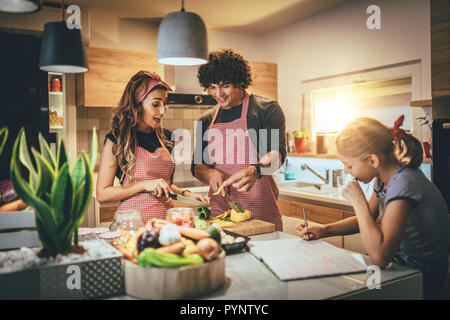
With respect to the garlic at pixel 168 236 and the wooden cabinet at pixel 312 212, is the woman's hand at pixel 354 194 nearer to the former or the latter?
the garlic at pixel 168 236

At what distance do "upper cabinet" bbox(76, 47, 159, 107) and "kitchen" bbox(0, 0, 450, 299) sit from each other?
1cm

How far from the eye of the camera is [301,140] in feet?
14.4

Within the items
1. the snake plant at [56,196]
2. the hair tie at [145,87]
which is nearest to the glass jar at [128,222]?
the snake plant at [56,196]

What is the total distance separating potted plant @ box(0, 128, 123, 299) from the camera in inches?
40.4

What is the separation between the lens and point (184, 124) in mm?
4906

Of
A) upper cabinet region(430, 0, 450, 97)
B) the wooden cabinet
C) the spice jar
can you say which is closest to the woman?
the wooden cabinet

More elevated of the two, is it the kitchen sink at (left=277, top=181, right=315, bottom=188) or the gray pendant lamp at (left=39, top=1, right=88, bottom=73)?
the gray pendant lamp at (left=39, top=1, right=88, bottom=73)

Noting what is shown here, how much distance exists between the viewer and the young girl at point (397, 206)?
4.38 ft

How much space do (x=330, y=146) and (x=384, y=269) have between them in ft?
10.0

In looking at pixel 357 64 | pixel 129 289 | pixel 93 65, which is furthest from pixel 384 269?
pixel 93 65

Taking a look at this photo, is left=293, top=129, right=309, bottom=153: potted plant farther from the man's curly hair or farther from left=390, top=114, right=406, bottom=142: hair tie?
left=390, top=114, right=406, bottom=142: hair tie

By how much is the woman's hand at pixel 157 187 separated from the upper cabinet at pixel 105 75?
7.03 feet

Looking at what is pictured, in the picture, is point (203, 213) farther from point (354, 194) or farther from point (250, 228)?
point (354, 194)
